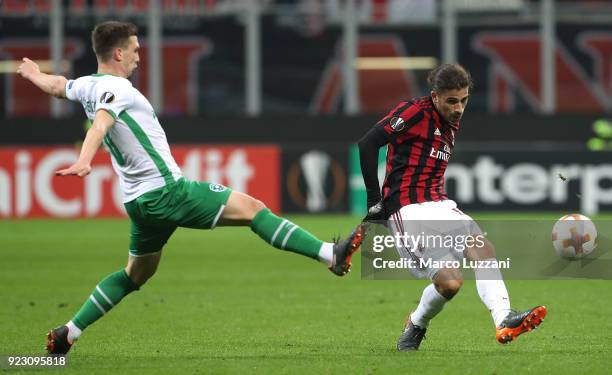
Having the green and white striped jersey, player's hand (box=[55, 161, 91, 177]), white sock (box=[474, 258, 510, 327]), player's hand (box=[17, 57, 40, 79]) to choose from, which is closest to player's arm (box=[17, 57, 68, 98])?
player's hand (box=[17, 57, 40, 79])

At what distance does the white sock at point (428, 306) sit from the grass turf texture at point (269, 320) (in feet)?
0.69

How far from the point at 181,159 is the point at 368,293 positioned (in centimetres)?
1017

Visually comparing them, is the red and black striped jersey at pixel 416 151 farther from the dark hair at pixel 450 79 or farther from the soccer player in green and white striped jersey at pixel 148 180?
the soccer player in green and white striped jersey at pixel 148 180

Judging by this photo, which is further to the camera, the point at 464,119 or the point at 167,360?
the point at 464,119

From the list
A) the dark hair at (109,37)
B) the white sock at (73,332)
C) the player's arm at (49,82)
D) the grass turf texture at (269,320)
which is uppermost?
the dark hair at (109,37)

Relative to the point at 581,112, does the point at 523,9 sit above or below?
above

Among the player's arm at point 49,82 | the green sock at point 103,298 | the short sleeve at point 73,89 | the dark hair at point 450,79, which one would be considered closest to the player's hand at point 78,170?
the short sleeve at point 73,89

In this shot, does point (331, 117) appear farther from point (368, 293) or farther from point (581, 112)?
point (368, 293)

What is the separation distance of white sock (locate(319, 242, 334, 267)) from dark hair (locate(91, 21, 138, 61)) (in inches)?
68.5

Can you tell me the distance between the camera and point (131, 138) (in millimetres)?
7465

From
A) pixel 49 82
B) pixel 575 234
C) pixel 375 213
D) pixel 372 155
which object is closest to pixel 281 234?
pixel 375 213

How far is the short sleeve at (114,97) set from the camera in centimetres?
735

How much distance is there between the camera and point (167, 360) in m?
7.84

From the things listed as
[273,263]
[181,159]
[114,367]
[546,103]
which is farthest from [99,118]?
[546,103]
